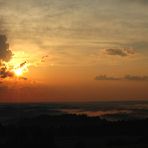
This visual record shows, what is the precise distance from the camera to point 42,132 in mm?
28109

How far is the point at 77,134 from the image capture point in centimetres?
4022

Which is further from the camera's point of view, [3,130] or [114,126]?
[114,126]

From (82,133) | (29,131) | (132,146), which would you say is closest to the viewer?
(29,131)

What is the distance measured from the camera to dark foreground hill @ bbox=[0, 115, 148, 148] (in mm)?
27312

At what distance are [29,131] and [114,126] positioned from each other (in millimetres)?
16043

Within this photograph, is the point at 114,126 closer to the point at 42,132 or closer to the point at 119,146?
the point at 119,146

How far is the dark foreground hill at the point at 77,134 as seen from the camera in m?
27.3

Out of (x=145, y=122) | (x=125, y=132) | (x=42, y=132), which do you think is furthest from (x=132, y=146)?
(x=145, y=122)

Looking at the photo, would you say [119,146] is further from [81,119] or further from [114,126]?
[81,119]

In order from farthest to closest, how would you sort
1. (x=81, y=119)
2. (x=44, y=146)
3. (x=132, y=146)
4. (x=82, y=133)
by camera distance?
(x=81, y=119) < (x=82, y=133) < (x=132, y=146) < (x=44, y=146)

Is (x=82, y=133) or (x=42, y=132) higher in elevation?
(x=82, y=133)

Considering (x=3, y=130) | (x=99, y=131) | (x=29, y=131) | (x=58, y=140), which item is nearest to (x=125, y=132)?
(x=99, y=131)

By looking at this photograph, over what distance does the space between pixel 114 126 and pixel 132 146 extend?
12.2 metres

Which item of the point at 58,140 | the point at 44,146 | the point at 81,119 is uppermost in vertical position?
the point at 81,119
